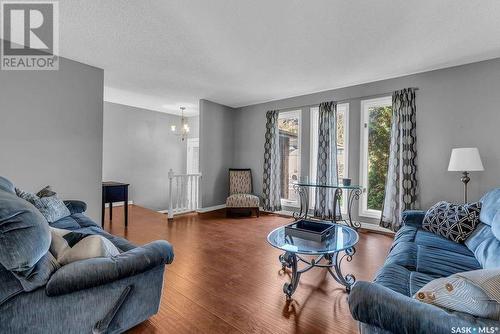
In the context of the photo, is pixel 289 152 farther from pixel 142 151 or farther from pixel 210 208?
pixel 142 151

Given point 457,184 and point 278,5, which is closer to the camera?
point 278,5

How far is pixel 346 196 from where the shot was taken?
4.45 meters

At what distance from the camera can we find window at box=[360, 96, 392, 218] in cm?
399

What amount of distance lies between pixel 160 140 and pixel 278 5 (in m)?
5.38

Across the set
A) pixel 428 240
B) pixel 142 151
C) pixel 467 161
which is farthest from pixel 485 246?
pixel 142 151

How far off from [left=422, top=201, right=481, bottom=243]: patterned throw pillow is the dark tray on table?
1.17 m

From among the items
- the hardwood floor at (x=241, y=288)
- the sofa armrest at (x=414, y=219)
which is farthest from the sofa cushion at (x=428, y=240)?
the hardwood floor at (x=241, y=288)

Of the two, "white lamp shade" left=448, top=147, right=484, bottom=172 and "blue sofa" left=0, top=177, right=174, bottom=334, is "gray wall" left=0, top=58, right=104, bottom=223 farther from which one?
"white lamp shade" left=448, top=147, right=484, bottom=172

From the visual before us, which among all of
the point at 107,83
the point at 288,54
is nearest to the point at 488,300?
the point at 288,54

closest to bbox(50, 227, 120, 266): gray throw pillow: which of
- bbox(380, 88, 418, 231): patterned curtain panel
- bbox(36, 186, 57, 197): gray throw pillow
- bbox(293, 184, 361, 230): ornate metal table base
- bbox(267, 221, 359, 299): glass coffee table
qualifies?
bbox(267, 221, 359, 299): glass coffee table

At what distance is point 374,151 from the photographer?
4090mm

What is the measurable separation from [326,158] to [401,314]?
11.9 ft

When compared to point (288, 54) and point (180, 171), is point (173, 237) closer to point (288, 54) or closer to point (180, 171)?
point (288, 54)

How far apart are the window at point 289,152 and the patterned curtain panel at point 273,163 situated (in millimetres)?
151
